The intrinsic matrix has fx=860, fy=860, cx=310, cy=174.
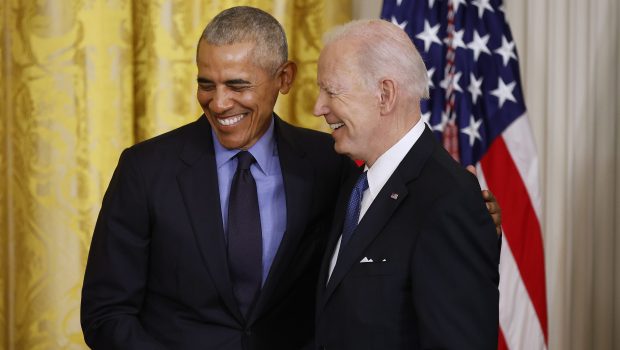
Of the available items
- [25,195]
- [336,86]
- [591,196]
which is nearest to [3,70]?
[25,195]

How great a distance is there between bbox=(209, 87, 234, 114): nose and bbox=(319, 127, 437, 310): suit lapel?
0.43 meters

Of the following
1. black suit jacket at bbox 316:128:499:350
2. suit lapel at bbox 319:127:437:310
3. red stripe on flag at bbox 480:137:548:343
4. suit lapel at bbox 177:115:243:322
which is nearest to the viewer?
black suit jacket at bbox 316:128:499:350

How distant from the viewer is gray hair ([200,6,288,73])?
1.92 meters

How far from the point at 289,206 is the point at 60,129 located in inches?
58.3

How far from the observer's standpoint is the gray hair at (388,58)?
5.58 ft

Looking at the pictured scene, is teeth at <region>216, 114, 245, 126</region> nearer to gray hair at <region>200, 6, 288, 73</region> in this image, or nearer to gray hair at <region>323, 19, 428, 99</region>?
gray hair at <region>200, 6, 288, 73</region>

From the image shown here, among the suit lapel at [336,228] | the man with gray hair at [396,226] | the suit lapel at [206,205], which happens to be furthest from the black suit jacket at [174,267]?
the man with gray hair at [396,226]

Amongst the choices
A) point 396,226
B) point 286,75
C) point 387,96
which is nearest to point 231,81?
point 286,75

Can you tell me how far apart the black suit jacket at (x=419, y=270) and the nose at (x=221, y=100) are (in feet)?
1.43

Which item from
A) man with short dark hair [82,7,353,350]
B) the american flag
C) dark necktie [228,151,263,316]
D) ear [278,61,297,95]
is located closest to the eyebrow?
man with short dark hair [82,7,353,350]

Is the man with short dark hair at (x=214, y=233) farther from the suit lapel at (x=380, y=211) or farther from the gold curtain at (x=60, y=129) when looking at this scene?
the gold curtain at (x=60, y=129)

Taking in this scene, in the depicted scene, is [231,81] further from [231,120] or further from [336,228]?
[336,228]

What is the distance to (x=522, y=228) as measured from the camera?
313 cm

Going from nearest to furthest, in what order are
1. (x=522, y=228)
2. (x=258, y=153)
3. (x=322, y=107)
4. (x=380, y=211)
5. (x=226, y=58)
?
(x=380, y=211), (x=322, y=107), (x=226, y=58), (x=258, y=153), (x=522, y=228)
